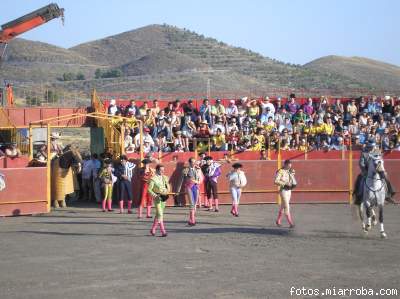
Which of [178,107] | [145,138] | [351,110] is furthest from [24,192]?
[351,110]

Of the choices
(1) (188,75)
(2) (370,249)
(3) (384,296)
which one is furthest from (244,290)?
(1) (188,75)

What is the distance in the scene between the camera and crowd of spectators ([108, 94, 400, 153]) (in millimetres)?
28391

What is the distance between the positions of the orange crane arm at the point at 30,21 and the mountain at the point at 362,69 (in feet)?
222

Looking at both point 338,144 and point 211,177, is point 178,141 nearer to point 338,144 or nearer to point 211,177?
point 211,177

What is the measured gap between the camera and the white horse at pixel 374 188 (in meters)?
17.7

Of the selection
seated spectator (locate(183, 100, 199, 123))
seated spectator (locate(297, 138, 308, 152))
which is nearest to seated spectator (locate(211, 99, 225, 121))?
seated spectator (locate(183, 100, 199, 123))

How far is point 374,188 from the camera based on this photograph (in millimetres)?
17859

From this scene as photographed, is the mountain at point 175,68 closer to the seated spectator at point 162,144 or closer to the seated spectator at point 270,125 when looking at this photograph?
the seated spectator at point 270,125

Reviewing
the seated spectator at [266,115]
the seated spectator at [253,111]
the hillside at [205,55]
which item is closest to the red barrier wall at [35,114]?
the seated spectator at [253,111]

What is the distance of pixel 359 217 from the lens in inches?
738

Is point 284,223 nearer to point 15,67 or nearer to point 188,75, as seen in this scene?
point 188,75

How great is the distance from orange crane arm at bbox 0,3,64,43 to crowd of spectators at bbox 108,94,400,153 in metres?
6.62

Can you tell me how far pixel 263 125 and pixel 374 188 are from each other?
41.0ft

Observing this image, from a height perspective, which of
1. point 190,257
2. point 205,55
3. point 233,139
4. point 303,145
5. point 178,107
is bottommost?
point 190,257
